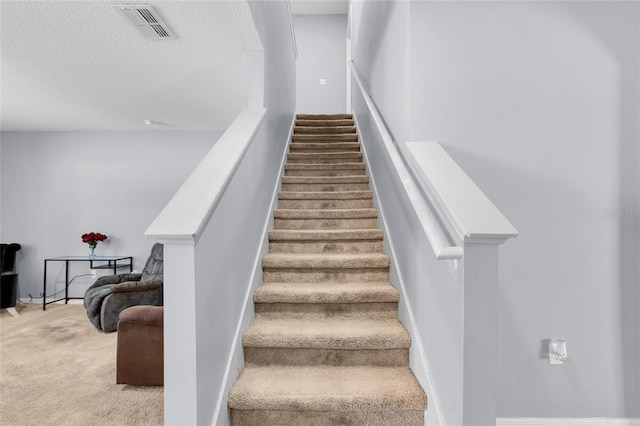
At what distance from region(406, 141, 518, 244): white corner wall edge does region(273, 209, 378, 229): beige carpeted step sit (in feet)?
3.99

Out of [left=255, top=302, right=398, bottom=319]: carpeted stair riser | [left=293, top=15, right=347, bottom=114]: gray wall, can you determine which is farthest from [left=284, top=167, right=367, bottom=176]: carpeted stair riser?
[left=293, top=15, right=347, bottom=114]: gray wall

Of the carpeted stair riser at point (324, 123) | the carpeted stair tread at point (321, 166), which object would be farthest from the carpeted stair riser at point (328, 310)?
the carpeted stair riser at point (324, 123)

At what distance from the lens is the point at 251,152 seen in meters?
2.25

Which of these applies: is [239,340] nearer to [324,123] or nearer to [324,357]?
[324,357]

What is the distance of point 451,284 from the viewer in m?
1.39

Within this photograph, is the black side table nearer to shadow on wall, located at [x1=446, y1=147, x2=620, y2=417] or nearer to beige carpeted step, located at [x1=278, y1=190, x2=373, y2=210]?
beige carpeted step, located at [x1=278, y1=190, x2=373, y2=210]

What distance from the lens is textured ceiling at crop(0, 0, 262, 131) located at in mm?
2093

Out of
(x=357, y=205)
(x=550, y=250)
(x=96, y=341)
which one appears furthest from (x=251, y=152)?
(x=96, y=341)

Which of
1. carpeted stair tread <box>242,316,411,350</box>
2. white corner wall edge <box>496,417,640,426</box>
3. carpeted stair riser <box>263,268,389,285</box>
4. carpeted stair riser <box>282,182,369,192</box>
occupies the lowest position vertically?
white corner wall edge <box>496,417,640,426</box>

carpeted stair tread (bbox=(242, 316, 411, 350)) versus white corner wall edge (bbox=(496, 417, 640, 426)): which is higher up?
carpeted stair tread (bbox=(242, 316, 411, 350))

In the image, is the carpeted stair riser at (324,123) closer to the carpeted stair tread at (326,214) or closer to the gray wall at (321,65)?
the gray wall at (321,65)

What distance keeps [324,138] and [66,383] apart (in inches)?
129

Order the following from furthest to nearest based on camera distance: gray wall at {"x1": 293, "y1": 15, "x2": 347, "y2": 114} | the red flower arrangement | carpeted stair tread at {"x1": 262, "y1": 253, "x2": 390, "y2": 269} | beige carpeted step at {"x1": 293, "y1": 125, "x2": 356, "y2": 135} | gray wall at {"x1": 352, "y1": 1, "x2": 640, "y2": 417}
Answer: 1. gray wall at {"x1": 293, "y1": 15, "x2": 347, "y2": 114}
2. the red flower arrangement
3. beige carpeted step at {"x1": 293, "y1": 125, "x2": 356, "y2": 135}
4. carpeted stair tread at {"x1": 262, "y1": 253, "x2": 390, "y2": 269}
5. gray wall at {"x1": 352, "y1": 1, "x2": 640, "y2": 417}

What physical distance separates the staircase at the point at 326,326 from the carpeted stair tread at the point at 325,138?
1.00 m
